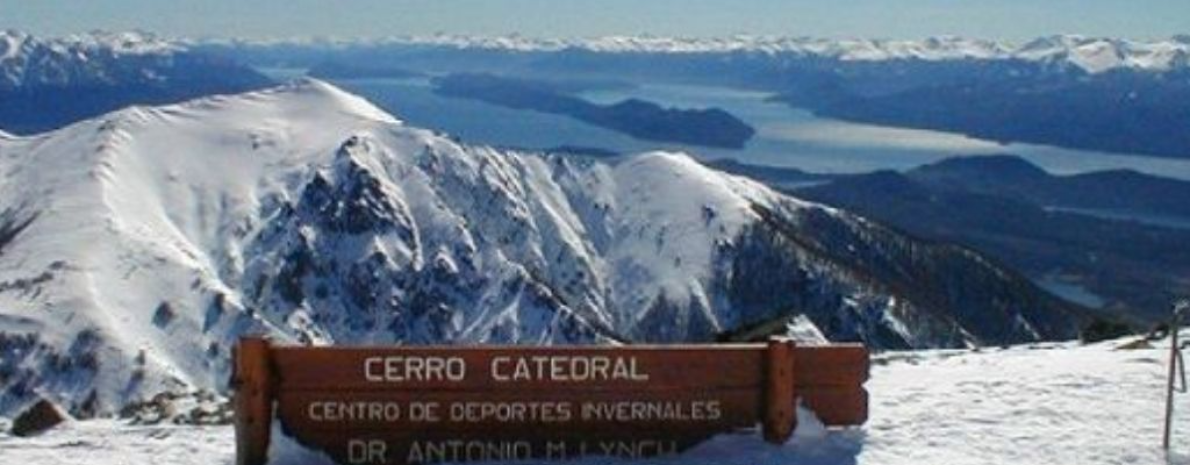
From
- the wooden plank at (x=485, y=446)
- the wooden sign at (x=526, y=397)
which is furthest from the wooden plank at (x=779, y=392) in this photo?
the wooden plank at (x=485, y=446)

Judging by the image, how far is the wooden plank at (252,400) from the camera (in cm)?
1809

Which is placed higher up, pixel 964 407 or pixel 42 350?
pixel 964 407

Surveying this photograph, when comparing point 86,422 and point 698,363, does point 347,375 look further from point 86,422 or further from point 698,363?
point 86,422

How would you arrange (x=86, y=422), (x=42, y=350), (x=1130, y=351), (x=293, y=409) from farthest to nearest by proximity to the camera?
1. (x=42, y=350)
2. (x=1130, y=351)
3. (x=86, y=422)
4. (x=293, y=409)

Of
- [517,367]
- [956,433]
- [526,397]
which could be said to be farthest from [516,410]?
[956,433]

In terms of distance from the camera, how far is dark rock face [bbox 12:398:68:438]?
23953 mm

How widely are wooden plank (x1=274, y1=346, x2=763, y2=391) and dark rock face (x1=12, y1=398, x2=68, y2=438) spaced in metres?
7.24

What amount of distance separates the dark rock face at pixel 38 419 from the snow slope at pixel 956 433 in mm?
798

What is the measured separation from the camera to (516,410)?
18.8 meters

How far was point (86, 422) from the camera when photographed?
78.6 ft

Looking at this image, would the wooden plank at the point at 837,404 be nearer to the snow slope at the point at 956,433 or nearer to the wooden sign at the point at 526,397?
the wooden sign at the point at 526,397

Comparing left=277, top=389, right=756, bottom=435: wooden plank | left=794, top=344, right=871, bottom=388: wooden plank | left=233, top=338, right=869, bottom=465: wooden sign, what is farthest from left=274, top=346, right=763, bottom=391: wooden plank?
left=794, top=344, right=871, bottom=388: wooden plank

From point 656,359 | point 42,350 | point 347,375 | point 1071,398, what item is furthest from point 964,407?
point 42,350

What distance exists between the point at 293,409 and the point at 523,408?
2692 mm
